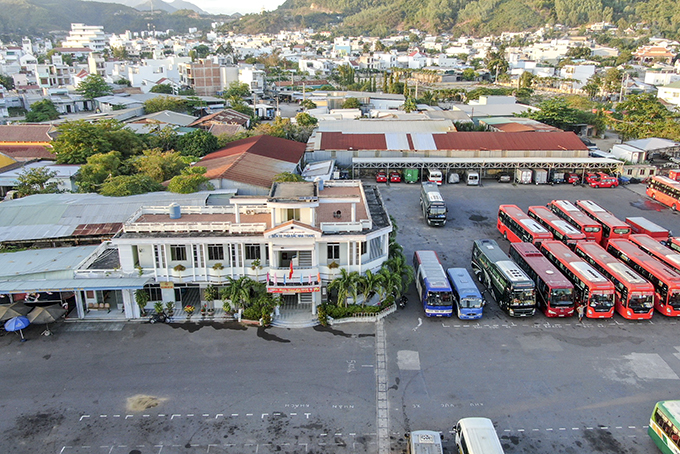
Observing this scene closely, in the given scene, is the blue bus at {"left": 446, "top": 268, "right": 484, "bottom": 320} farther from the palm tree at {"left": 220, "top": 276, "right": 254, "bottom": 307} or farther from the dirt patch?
the dirt patch

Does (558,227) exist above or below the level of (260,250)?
below

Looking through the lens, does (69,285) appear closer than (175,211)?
Yes

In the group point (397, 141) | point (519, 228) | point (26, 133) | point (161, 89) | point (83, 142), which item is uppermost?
point (161, 89)

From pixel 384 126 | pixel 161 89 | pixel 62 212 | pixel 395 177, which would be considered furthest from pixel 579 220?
pixel 161 89

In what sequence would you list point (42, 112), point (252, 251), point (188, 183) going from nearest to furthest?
point (252, 251)
point (188, 183)
point (42, 112)

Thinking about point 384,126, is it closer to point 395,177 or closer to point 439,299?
point 395,177

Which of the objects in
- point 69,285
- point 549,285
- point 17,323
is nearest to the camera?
point 17,323

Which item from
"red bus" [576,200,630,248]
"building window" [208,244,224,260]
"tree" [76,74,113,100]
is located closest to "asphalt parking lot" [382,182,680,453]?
"red bus" [576,200,630,248]
